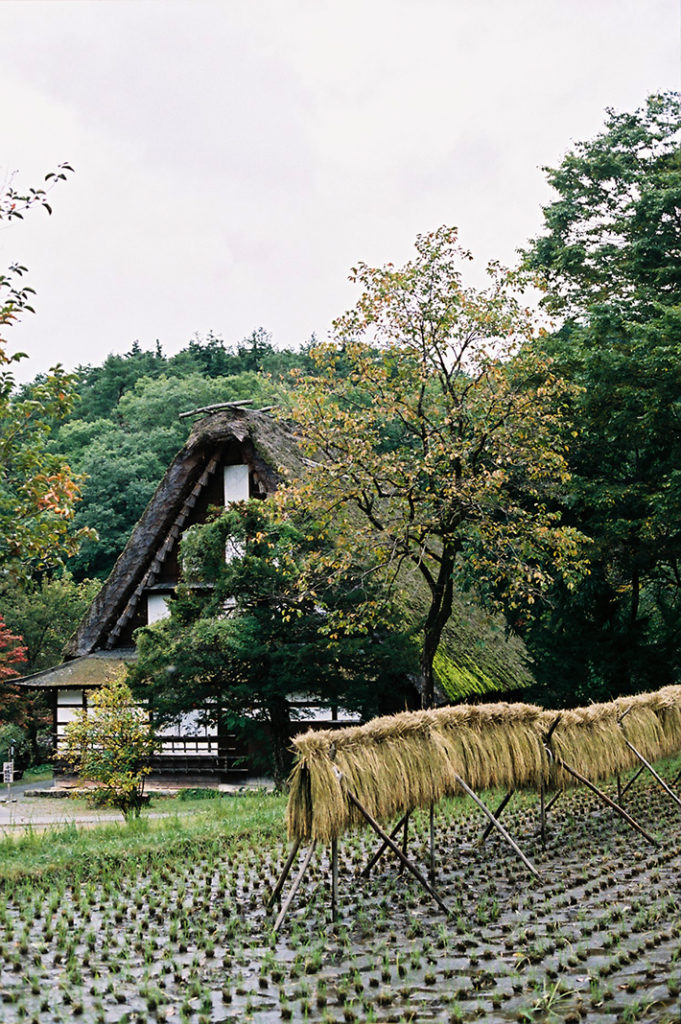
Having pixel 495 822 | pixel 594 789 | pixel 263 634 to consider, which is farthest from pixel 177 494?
pixel 495 822

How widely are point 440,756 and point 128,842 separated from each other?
4.12 m

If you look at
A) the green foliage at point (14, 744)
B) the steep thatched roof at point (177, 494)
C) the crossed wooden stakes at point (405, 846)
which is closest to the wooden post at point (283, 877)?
the crossed wooden stakes at point (405, 846)

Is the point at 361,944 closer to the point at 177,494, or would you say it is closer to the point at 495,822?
the point at 495,822

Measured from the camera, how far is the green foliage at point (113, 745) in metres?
14.2

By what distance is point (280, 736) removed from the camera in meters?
16.8

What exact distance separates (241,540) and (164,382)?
3306 cm

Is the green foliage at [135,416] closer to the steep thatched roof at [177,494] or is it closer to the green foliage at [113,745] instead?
the steep thatched roof at [177,494]

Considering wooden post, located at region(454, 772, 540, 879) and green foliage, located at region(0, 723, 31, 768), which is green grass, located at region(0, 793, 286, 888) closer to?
wooden post, located at region(454, 772, 540, 879)

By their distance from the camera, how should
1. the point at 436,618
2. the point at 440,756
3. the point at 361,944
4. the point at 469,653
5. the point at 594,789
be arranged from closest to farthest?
1. the point at 361,944
2. the point at 440,756
3. the point at 594,789
4. the point at 436,618
5. the point at 469,653

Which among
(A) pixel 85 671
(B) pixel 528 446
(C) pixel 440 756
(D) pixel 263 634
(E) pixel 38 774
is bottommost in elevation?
(E) pixel 38 774

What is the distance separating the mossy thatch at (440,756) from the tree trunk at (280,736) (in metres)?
5.91

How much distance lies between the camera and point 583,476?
19.6 meters

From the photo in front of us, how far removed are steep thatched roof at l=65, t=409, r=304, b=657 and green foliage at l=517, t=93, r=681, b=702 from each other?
5709 mm

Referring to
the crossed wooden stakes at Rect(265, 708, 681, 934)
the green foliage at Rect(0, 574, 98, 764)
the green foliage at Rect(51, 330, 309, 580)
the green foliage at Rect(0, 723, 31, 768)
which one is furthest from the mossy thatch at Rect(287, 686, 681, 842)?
the green foliage at Rect(51, 330, 309, 580)
